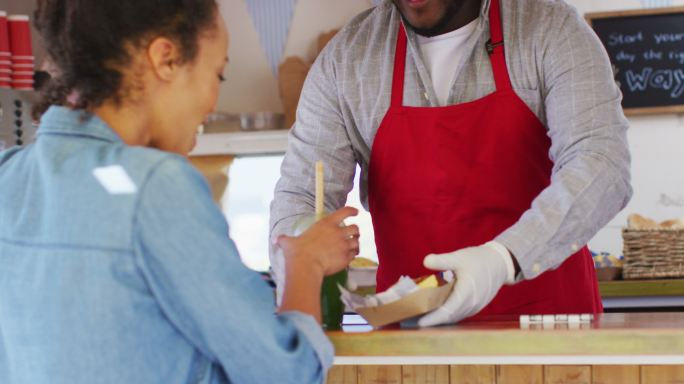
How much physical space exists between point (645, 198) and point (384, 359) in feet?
9.71

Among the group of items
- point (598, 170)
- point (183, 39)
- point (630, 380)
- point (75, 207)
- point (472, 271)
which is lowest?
point (630, 380)

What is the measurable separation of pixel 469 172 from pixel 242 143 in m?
2.32

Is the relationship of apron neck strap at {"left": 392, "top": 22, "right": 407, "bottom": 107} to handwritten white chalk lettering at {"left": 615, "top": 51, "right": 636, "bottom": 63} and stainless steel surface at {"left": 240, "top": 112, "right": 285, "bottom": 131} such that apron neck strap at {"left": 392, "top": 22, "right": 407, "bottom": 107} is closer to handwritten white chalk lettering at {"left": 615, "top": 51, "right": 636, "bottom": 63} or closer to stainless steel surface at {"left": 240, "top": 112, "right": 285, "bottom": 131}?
stainless steel surface at {"left": 240, "top": 112, "right": 285, "bottom": 131}

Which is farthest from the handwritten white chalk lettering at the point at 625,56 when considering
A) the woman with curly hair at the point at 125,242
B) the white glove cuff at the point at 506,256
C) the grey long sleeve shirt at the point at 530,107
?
the woman with curly hair at the point at 125,242

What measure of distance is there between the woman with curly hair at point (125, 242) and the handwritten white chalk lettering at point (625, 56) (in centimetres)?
333

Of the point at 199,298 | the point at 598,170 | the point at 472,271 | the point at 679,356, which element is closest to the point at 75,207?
the point at 199,298

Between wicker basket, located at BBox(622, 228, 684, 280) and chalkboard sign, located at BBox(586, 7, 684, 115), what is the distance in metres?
0.85

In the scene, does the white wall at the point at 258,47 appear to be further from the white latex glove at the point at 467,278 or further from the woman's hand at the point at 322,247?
the woman's hand at the point at 322,247

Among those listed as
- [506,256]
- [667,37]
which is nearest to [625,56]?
[667,37]

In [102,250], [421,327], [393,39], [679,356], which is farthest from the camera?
[393,39]

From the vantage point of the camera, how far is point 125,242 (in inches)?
40.1

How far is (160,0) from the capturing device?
112 centimetres

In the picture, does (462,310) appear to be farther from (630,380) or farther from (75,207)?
(75,207)

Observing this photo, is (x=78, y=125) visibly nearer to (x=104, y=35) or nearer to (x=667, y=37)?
(x=104, y=35)
